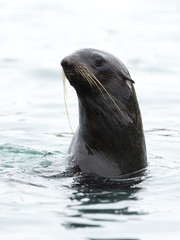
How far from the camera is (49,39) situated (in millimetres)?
19391

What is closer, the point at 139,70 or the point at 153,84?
the point at 153,84

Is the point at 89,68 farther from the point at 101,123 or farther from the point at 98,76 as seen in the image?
the point at 101,123

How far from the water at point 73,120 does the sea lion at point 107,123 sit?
257mm

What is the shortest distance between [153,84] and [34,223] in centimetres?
880

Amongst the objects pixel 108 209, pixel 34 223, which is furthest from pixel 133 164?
pixel 34 223

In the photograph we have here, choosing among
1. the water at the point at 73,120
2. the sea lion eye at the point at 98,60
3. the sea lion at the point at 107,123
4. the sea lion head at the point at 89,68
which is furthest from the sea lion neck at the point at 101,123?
the water at the point at 73,120

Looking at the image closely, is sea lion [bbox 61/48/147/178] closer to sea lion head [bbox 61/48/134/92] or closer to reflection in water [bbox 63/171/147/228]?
sea lion head [bbox 61/48/134/92]

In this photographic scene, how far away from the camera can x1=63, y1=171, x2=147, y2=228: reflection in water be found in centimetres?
636

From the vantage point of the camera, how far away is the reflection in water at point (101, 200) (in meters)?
6.36

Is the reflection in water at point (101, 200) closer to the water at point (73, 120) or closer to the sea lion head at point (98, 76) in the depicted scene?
the water at point (73, 120)

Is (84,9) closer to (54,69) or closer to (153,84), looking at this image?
(54,69)

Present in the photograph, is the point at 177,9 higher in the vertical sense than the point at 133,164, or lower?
higher

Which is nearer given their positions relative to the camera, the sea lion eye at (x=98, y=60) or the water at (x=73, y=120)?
the water at (x=73, y=120)

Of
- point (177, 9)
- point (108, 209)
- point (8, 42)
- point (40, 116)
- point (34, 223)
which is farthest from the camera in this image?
point (177, 9)
